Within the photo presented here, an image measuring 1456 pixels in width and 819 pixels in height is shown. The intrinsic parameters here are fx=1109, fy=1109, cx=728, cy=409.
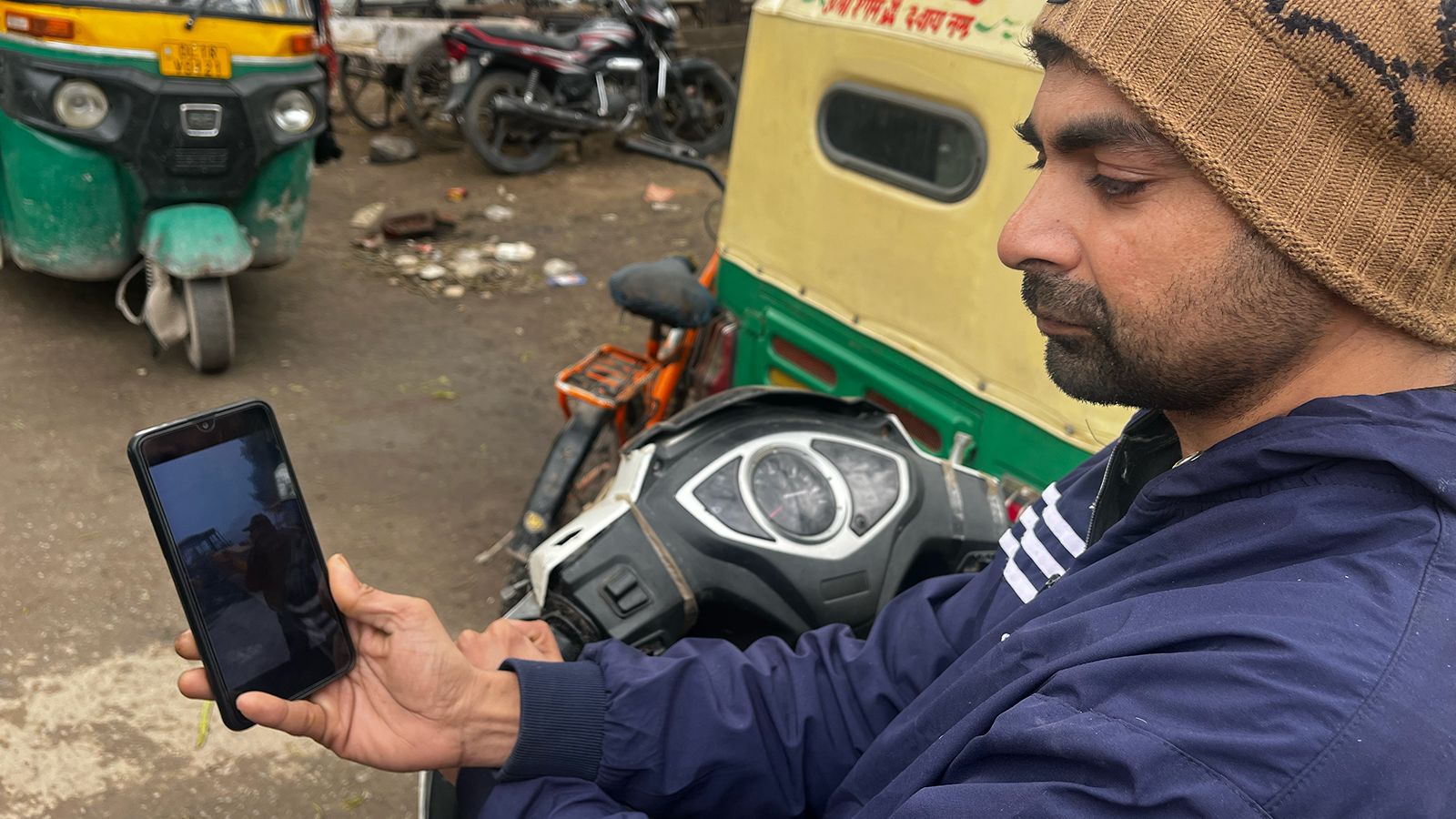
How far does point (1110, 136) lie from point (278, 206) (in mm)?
4475

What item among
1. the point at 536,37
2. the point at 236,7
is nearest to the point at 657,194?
the point at 536,37

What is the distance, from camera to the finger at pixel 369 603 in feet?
4.74

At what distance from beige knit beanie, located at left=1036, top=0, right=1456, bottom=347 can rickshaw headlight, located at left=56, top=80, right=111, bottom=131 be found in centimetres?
429

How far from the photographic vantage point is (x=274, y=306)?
5.57 m

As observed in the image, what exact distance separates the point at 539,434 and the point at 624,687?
3.28 m

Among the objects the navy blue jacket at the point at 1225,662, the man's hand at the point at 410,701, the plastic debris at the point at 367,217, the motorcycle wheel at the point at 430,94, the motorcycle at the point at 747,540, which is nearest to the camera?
the navy blue jacket at the point at 1225,662

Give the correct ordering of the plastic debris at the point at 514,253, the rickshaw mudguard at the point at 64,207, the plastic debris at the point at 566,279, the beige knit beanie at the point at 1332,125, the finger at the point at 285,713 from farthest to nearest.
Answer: the plastic debris at the point at 514,253 < the plastic debris at the point at 566,279 < the rickshaw mudguard at the point at 64,207 < the finger at the point at 285,713 < the beige knit beanie at the point at 1332,125

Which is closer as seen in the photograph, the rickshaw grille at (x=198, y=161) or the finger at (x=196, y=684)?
the finger at (x=196, y=684)

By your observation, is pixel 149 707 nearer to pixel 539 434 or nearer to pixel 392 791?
pixel 392 791

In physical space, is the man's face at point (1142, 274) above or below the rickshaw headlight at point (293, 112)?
above

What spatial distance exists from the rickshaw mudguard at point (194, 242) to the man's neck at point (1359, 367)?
13.7 ft

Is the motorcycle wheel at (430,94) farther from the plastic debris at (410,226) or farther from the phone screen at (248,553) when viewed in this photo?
the phone screen at (248,553)

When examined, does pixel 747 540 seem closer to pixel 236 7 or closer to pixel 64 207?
pixel 236 7

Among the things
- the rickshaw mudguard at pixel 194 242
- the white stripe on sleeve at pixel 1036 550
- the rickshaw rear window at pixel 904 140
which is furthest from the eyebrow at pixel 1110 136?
the rickshaw mudguard at pixel 194 242
